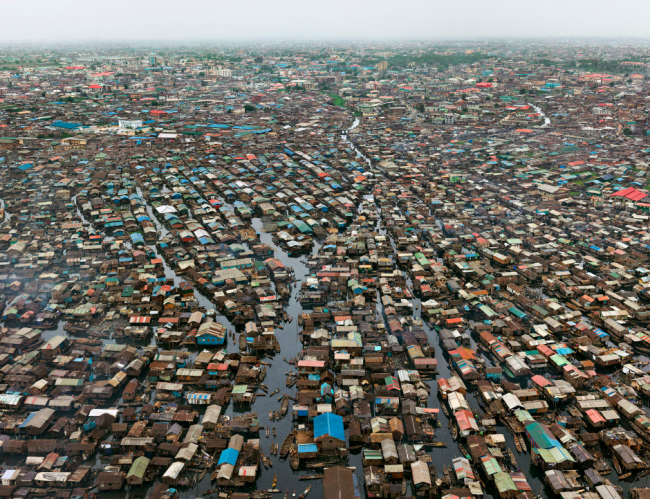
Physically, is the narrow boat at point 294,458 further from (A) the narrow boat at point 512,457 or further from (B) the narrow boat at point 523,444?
(B) the narrow boat at point 523,444

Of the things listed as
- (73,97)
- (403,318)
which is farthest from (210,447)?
(73,97)

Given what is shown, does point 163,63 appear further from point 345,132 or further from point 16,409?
point 16,409

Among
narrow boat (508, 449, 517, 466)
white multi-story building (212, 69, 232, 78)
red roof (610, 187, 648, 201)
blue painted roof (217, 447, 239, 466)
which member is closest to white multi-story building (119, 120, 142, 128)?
blue painted roof (217, 447, 239, 466)

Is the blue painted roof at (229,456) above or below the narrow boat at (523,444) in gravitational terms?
above

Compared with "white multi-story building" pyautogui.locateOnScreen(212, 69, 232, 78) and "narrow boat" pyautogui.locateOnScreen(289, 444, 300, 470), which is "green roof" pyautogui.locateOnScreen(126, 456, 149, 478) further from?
"white multi-story building" pyautogui.locateOnScreen(212, 69, 232, 78)

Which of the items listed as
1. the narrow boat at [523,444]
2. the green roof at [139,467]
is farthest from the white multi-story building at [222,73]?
the narrow boat at [523,444]

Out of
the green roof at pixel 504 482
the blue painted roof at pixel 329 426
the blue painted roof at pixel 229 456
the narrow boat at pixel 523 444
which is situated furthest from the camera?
the narrow boat at pixel 523 444
